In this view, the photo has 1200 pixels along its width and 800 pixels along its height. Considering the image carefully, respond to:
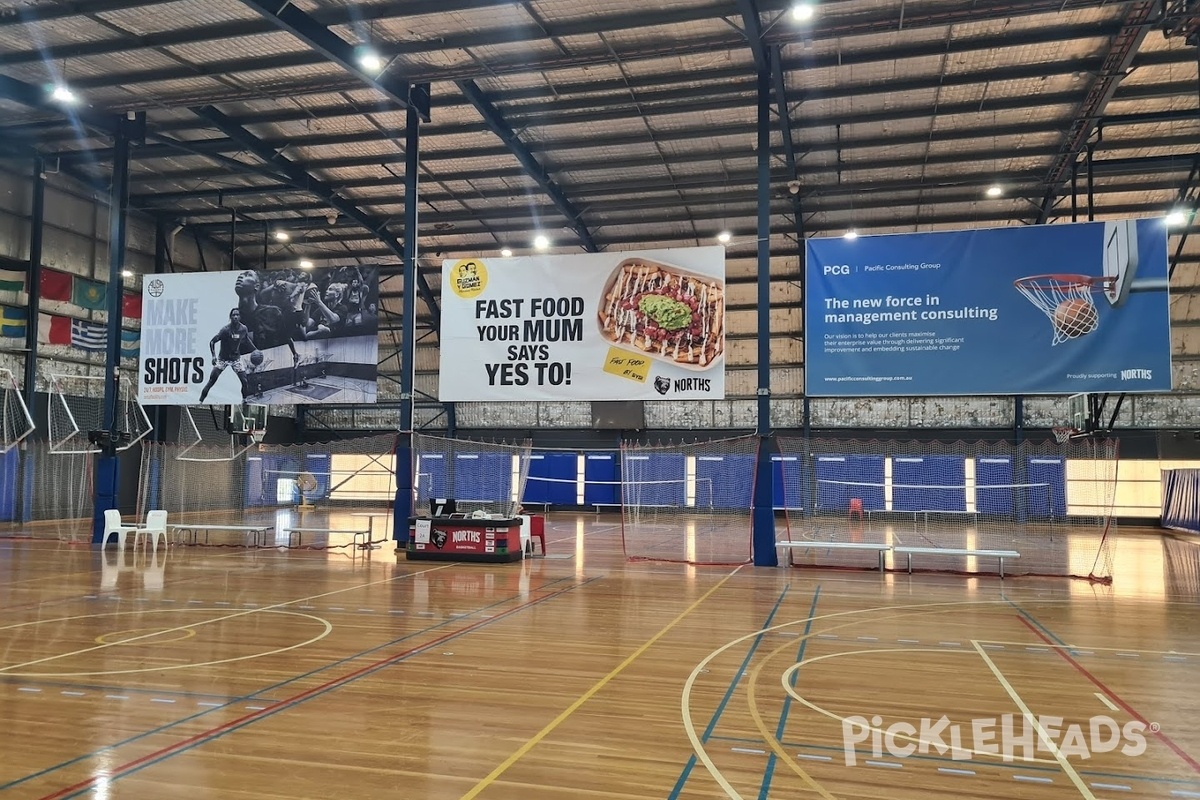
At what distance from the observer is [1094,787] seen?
395cm

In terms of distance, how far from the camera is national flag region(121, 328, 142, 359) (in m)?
22.5

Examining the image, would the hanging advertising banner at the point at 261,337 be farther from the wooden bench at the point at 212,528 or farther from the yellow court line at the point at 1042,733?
the yellow court line at the point at 1042,733

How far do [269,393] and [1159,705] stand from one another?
14475 millimetres

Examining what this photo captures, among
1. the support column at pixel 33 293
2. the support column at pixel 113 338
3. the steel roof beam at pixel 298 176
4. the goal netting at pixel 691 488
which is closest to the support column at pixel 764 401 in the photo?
the goal netting at pixel 691 488

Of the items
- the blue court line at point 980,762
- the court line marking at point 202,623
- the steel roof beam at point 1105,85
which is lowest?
the court line marking at point 202,623

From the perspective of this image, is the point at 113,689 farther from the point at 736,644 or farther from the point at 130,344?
the point at 130,344

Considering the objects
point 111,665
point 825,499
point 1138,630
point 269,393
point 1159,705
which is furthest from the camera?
point 825,499

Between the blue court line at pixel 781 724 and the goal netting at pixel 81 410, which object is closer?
the blue court line at pixel 781 724

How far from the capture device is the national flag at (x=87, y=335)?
20938 millimetres

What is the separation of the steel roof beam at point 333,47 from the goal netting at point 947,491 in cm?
1251

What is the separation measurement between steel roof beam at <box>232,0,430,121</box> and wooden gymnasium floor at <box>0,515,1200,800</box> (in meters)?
7.84

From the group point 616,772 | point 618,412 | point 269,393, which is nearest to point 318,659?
point 616,772

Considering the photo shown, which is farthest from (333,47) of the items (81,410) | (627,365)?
(81,410)

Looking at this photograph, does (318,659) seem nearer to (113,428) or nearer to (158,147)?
(113,428)
